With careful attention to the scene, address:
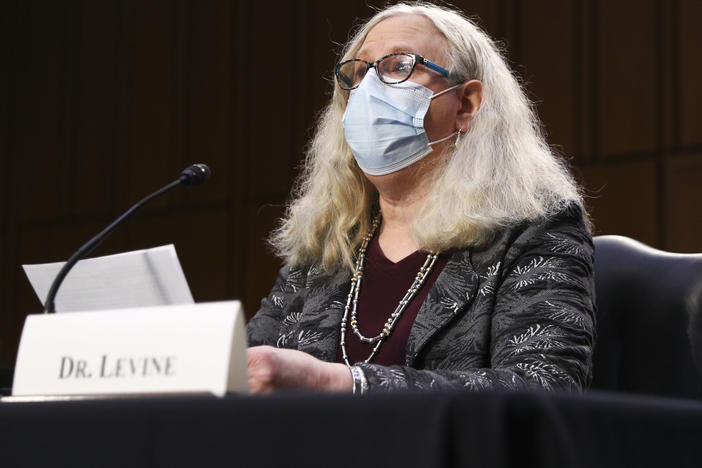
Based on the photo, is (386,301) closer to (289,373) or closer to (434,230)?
(434,230)

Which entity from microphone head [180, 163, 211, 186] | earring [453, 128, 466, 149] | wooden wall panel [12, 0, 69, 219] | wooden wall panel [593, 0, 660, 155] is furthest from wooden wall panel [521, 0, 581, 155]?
wooden wall panel [12, 0, 69, 219]

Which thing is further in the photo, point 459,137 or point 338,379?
point 459,137

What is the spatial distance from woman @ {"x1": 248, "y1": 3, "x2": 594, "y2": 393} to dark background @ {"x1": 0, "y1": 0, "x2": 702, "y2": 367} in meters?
1.69

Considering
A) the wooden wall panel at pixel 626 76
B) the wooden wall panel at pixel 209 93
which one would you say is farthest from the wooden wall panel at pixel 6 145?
the wooden wall panel at pixel 626 76

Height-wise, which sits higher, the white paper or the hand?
the white paper

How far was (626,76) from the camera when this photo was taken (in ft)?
12.2

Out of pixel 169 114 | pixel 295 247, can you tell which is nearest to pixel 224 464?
pixel 295 247

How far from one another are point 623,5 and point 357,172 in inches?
82.4

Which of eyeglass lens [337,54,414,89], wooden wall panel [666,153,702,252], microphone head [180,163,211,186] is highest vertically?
eyeglass lens [337,54,414,89]

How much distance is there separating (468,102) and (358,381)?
3.19 ft

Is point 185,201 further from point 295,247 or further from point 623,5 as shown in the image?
point 295,247

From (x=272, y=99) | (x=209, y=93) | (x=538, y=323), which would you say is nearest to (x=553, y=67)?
(x=272, y=99)

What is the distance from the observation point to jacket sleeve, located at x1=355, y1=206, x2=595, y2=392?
1.34 m

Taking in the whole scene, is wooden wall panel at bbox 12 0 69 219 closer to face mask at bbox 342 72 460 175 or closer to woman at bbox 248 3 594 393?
woman at bbox 248 3 594 393
